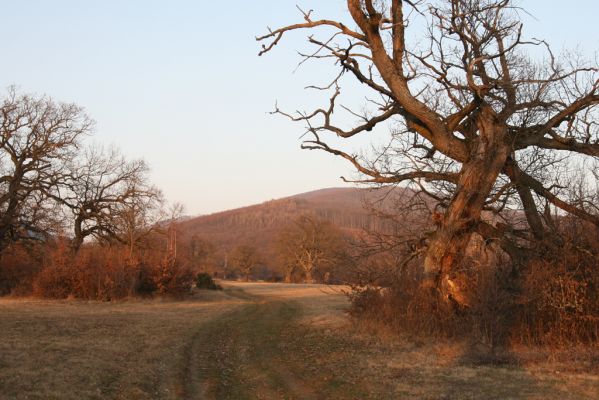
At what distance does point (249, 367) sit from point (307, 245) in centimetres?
6164

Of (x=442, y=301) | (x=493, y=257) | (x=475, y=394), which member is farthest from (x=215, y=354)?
(x=493, y=257)

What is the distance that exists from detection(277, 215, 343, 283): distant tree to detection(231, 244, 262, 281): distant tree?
850 cm

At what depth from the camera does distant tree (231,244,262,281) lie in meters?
80.9

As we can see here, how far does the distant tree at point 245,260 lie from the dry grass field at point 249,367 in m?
63.9

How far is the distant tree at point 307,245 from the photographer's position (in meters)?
71.4

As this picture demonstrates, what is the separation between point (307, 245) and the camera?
72.5m

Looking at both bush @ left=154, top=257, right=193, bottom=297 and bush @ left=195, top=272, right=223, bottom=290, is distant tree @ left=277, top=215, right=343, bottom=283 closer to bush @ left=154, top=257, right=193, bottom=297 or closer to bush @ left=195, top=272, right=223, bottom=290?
bush @ left=195, top=272, right=223, bottom=290

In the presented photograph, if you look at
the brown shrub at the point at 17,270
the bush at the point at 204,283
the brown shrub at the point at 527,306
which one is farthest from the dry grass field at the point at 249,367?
the bush at the point at 204,283

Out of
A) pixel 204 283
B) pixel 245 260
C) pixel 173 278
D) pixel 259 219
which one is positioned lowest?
pixel 204 283

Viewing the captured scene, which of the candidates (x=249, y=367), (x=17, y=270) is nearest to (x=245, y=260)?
(x=17, y=270)

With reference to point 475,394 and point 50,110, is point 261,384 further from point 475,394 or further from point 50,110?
point 50,110

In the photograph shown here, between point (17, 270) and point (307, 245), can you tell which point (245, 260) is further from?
point (17, 270)

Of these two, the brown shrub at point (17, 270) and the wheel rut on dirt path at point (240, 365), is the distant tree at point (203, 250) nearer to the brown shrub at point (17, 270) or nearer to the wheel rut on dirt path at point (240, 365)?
the brown shrub at point (17, 270)

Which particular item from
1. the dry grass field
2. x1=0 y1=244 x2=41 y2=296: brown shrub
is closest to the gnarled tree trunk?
the dry grass field
